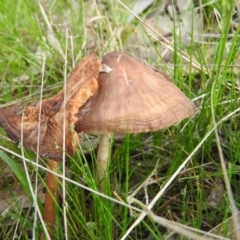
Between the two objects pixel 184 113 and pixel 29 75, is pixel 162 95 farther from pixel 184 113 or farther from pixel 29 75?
pixel 29 75

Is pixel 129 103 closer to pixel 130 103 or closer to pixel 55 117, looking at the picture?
pixel 130 103

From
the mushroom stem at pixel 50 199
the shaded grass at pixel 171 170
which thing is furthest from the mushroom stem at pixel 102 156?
the mushroom stem at pixel 50 199

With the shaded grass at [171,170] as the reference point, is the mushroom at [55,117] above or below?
above

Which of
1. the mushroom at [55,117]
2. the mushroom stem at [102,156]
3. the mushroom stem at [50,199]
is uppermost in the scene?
the mushroom at [55,117]

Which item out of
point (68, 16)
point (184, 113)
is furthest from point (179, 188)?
point (68, 16)

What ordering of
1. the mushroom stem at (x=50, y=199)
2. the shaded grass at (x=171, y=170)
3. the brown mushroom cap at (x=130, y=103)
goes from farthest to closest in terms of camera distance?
the mushroom stem at (x=50, y=199)
the shaded grass at (x=171, y=170)
the brown mushroom cap at (x=130, y=103)

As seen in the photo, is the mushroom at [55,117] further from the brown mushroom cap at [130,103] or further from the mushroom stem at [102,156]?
the mushroom stem at [102,156]

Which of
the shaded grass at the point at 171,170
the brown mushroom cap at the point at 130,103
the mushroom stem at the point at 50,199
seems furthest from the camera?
the mushroom stem at the point at 50,199

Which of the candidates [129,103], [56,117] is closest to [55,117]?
[56,117]
